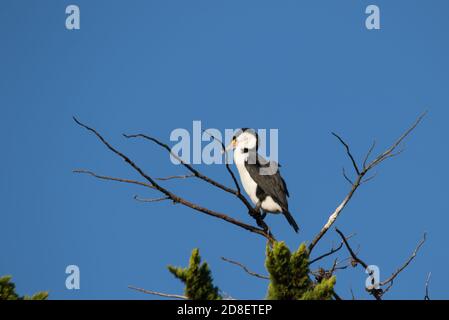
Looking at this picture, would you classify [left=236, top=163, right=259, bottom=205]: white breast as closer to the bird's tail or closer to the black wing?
the black wing

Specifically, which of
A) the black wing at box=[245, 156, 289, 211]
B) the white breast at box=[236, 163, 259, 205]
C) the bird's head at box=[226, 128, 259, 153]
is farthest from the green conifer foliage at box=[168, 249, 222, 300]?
the bird's head at box=[226, 128, 259, 153]

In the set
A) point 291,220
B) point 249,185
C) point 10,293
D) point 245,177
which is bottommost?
point 10,293

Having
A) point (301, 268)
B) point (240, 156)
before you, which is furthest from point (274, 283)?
point (240, 156)

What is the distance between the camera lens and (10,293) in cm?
343

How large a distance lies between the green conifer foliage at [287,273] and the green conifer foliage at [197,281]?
300 mm

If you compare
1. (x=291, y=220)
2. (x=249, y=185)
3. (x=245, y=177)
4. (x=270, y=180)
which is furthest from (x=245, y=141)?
(x=291, y=220)

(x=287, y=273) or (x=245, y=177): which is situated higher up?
(x=245, y=177)

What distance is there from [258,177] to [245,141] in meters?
0.75

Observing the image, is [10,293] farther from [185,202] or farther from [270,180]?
[270,180]

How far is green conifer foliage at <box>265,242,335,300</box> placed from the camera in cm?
361

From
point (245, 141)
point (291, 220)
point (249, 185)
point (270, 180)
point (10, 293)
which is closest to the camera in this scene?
point (10, 293)

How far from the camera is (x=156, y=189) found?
5559 mm
